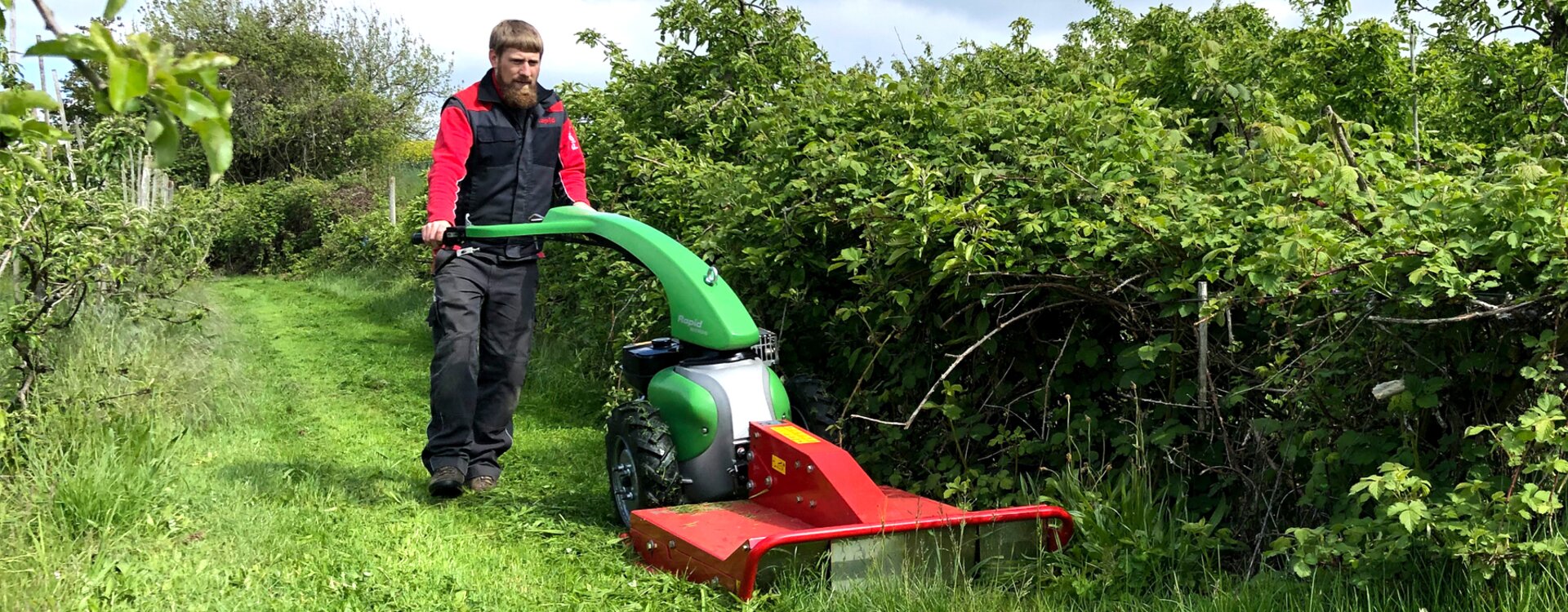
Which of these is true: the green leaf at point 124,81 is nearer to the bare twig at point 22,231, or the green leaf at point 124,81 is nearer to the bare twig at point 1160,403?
the bare twig at point 1160,403

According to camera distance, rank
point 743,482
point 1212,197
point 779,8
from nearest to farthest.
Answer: point 1212,197 → point 743,482 → point 779,8

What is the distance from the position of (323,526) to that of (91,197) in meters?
3.45

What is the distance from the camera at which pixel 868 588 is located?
3.36 meters

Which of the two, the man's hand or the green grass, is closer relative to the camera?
the green grass

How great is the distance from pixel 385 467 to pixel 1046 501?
3126mm

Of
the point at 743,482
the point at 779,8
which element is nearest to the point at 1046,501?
the point at 743,482

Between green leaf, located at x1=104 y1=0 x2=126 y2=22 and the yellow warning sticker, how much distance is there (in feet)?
9.30

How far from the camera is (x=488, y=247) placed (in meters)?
5.05

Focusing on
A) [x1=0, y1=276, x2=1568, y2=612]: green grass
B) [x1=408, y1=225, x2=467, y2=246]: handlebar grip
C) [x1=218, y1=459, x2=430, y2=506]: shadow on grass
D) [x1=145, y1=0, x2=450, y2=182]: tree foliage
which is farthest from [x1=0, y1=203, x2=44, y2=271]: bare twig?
[x1=145, y1=0, x2=450, y2=182]: tree foliage

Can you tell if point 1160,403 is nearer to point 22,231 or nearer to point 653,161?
point 653,161

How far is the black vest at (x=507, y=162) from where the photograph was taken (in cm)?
504

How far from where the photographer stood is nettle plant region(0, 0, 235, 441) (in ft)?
3.81

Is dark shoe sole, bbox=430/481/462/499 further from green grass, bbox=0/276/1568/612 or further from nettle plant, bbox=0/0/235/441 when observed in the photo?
nettle plant, bbox=0/0/235/441

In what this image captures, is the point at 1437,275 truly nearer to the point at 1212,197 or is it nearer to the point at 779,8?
the point at 1212,197
